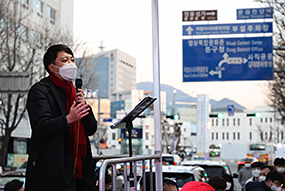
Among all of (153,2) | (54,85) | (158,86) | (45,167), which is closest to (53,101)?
(54,85)

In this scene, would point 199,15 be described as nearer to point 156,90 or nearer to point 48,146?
point 156,90

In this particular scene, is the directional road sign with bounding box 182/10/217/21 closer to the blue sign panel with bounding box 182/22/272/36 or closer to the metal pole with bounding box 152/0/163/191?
the blue sign panel with bounding box 182/22/272/36

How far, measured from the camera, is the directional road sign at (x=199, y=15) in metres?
16.2

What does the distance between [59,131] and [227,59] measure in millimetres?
14214

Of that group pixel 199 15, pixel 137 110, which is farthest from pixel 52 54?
pixel 199 15

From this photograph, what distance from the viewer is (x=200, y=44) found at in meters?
17.1

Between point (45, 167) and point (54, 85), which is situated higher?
Result: point (54, 85)

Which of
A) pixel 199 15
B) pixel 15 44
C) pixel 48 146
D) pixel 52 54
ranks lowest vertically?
pixel 48 146

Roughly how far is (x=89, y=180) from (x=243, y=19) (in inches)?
545

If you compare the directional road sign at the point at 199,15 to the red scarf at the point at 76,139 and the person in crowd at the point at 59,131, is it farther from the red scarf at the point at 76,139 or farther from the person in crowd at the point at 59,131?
the red scarf at the point at 76,139

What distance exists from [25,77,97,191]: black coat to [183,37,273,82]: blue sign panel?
13687 millimetres

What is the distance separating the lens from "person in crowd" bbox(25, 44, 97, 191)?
3.27m

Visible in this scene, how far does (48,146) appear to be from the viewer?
3.31 meters

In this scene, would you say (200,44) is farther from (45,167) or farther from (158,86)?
(45,167)
